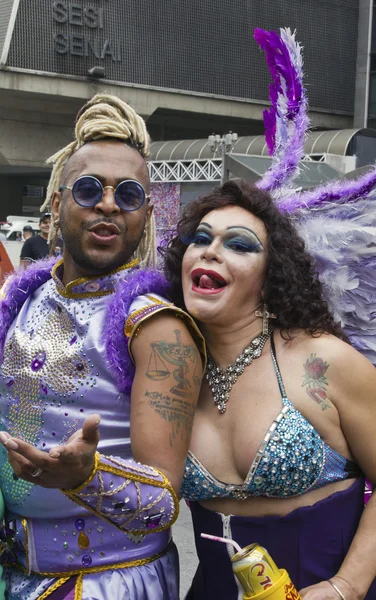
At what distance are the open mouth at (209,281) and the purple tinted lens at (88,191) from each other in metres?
0.33

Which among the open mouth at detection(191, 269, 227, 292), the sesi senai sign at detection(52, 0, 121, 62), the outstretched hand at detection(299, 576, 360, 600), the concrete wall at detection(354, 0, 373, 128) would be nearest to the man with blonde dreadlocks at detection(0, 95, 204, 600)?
the open mouth at detection(191, 269, 227, 292)

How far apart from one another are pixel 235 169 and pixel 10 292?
5304 mm

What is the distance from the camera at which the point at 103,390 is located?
2012 mm

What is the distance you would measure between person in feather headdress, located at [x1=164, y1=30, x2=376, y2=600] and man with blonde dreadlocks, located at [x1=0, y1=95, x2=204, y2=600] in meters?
0.14

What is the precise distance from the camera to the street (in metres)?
4.14

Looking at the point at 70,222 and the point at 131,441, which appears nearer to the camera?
the point at 131,441

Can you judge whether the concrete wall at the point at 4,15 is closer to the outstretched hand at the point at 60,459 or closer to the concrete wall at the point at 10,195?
the concrete wall at the point at 10,195

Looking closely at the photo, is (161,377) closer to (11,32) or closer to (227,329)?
(227,329)

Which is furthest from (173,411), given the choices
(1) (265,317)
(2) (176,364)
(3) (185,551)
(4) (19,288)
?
(3) (185,551)

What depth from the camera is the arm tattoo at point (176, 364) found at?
1.90 meters

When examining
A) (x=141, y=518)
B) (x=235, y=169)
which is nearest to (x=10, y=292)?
(x=141, y=518)

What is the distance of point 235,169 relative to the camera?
7508mm

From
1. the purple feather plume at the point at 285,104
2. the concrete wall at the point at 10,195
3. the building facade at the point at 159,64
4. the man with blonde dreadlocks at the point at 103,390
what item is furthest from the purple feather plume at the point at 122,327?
the concrete wall at the point at 10,195

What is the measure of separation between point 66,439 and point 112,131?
0.86 m
